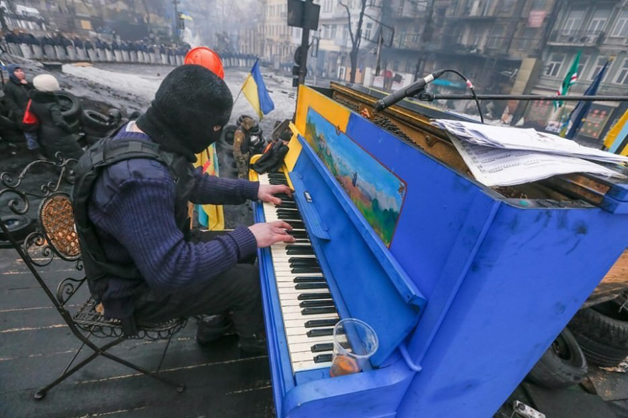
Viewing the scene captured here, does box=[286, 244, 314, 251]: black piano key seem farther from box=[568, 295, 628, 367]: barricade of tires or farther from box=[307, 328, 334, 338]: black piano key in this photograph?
box=[568, 295, 628, 367]: barricade of tires

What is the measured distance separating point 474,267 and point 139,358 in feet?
8.57

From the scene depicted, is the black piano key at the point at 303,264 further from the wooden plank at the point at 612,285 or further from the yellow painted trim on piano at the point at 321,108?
the wooden plank at the point at 612,285

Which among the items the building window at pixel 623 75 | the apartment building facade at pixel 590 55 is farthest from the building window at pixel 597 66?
the building window at pixel 623 75

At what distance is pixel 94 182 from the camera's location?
52.3 inches

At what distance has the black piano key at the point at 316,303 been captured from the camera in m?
1.57

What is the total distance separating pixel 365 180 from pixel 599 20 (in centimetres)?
2800

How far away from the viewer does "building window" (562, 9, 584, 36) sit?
18844 millimetres

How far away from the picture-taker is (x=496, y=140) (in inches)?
39.9

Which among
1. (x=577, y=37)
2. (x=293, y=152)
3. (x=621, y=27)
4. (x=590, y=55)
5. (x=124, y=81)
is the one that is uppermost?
(x=621, y=27)

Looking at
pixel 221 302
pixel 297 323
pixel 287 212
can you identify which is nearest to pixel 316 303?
pixel 297 323

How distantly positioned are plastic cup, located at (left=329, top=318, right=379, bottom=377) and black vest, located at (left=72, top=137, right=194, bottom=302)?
1.17 metres

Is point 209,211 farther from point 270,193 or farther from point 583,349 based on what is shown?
point 583,349

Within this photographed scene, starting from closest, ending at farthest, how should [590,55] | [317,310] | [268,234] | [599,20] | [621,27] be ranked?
[317,310] → [268,234] → [621,27] → [599,20] → [590,55]

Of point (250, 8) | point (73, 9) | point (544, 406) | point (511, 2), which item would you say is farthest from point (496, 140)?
point (250, 8)
